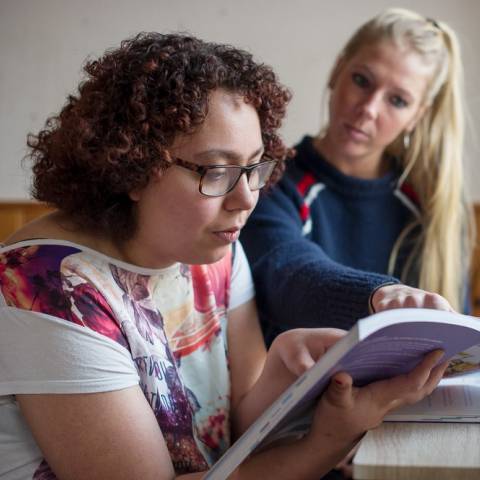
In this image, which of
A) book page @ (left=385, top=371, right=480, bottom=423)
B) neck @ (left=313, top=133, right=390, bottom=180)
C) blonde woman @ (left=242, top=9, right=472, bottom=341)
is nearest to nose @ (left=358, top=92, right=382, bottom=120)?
blonde woman @ (left=242, top=9, right=472, bottom=341)

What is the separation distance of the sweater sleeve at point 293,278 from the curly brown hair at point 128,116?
0.35 m

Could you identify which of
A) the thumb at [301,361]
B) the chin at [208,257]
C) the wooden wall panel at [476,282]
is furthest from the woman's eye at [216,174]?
the wooden wall panel at [476,282]

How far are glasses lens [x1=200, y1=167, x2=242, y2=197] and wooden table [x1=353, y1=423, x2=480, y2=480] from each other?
1.24ft

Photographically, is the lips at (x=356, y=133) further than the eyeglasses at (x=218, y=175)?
Yes

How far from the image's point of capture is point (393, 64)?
1.70m

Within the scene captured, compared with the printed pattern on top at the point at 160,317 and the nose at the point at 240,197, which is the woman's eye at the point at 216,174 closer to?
the nose at the point at 240,197

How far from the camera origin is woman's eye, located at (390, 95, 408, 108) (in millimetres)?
Result: 1750

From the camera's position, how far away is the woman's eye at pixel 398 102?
1750 mm

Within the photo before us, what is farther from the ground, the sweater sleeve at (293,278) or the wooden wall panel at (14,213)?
the sweater sleeve at (293,278)

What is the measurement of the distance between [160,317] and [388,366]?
0.40 m

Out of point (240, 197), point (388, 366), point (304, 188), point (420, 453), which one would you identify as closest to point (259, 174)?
point (240, 197)

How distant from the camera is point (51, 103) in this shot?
279 centimetres

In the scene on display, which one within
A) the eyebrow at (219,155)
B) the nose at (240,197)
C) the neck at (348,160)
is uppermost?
the eyebrow at (219,155)

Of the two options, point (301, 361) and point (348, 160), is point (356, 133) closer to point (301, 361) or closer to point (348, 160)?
point (348, 160)
